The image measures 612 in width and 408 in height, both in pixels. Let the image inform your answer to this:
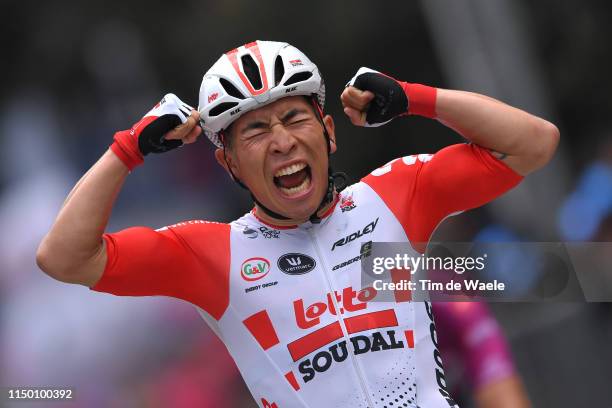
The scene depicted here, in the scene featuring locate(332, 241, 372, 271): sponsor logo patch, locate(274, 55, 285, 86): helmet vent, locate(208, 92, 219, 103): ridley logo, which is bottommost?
locate(332, 241, 372, 271): sponsor logo patch

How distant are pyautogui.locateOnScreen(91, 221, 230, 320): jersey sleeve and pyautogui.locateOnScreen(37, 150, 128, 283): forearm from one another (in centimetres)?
10

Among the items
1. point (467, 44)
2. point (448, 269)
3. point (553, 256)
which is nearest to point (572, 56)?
point (467, 44)

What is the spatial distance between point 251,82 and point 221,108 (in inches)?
6.8

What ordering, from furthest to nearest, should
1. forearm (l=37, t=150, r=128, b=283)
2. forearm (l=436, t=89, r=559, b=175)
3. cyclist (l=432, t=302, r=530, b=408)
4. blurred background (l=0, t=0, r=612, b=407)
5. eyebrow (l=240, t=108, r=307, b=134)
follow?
blurred background (l=0, t=0, r=612, b=407), cyclist (l=432, t=302, r=530, b=408), eyebrow (l=240, t=108, r=307, b=134), forearm (l=436, t=89, r=559, b=175), forearm (l=37, t=150, r=128, b=283)

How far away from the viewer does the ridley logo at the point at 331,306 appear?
Result: 435 cm

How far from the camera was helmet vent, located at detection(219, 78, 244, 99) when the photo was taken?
4391mm

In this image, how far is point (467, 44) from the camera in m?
8.12

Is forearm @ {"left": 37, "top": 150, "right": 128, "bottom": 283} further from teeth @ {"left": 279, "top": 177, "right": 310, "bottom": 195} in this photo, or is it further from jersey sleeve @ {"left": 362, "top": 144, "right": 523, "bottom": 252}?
jersey sleeve @ {"left": 362, "top": 144, "right": 523, "bottom": 252}

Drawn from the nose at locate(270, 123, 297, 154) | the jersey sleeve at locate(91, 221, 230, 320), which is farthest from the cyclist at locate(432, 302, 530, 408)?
the nose at locate(270, 123, 297, 154)

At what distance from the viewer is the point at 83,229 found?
4.21 m

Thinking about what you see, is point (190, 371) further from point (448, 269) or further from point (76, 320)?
point (448, 269)

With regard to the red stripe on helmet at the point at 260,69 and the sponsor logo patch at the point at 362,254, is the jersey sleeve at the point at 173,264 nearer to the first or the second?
the sponsor logo patch at the point at 362,254

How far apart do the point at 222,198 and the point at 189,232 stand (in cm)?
367

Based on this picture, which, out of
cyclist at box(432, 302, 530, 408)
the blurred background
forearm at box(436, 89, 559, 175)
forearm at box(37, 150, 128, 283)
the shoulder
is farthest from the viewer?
the blurred background
